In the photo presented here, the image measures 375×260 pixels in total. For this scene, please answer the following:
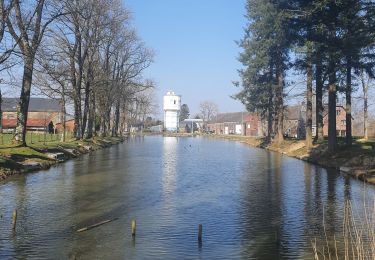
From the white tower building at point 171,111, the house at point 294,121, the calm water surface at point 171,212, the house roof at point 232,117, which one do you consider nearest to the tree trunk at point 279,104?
the house at point 294,121

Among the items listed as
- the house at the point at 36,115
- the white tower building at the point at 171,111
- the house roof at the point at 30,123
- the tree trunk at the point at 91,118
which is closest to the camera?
the tree trunk at the point at 91,118

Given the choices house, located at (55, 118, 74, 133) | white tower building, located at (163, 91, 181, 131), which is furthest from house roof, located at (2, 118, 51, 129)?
white tower building, located at (163, 91, 181, 131)

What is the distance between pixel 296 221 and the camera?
51.5ft

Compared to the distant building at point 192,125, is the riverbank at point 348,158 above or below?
below

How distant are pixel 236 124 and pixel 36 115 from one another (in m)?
62.2

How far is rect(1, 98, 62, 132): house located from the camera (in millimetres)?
91250

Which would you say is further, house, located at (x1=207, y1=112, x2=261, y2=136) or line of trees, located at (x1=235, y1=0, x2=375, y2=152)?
house, located at (x1=207, y1=112, x2=261, y2=136)

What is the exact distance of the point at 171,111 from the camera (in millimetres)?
170625

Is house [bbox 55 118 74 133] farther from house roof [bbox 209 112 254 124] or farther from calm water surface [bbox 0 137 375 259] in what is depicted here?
calm water surface [bbox 0 137 375 259]

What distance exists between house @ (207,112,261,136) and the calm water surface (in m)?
98.1

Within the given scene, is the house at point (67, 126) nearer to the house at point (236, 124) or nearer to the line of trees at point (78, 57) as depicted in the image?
the line of trees at point (78, 57)

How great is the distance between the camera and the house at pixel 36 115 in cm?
9125

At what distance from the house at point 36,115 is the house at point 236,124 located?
5002cm

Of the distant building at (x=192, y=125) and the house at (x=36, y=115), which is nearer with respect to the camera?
the house at (x=36, y=115)
